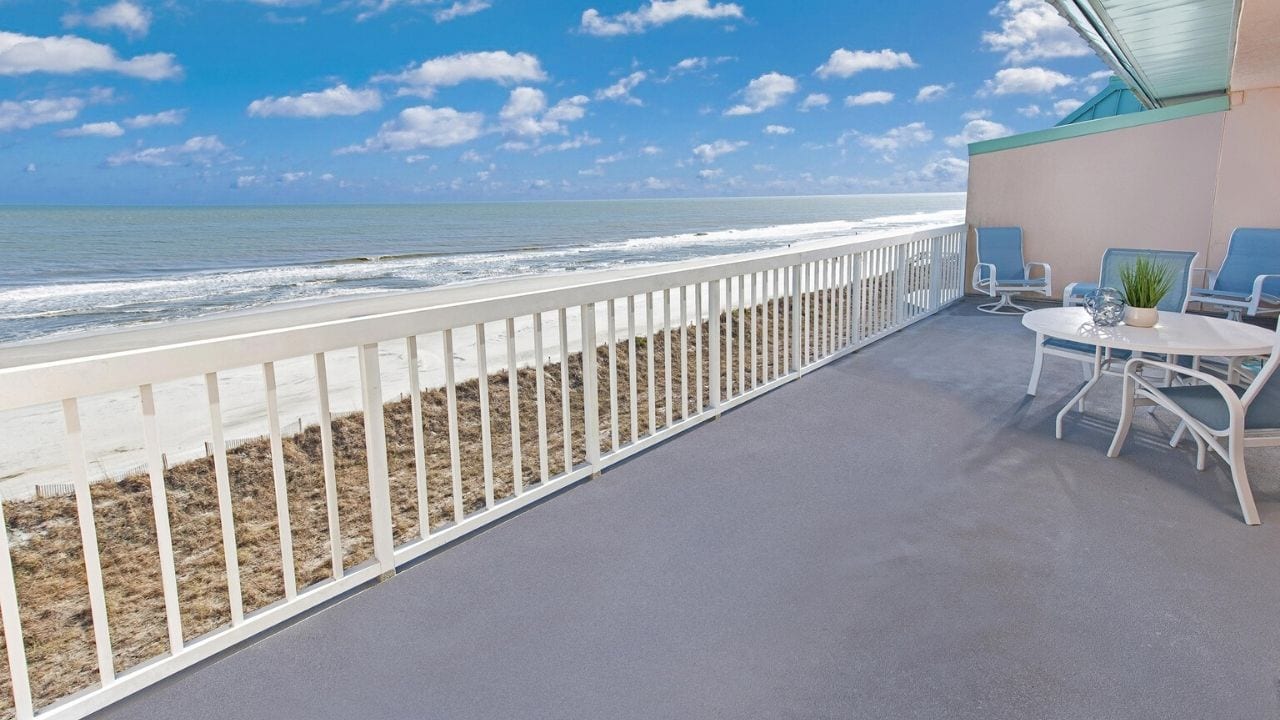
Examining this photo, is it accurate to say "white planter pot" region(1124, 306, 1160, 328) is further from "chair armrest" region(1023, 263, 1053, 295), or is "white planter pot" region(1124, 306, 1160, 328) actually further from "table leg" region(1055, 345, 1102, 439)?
"chair armrest" region(1023, 263, 1053, 295)

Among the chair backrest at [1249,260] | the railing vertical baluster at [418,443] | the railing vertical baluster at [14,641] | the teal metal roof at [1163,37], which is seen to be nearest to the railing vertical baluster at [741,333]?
the railing vertical baluster at [418,443]

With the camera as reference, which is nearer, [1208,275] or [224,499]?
[224,499]

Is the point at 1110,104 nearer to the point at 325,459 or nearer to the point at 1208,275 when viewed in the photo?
the point at 1208,275

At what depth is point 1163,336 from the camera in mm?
3100

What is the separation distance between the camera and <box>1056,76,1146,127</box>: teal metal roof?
12.2 metres

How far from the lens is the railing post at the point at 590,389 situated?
266 centimetres

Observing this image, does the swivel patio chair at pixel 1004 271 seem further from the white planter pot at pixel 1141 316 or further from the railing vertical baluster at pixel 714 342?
the railing vertical baluster at pixel 714 342

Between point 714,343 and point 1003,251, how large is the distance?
5335mm

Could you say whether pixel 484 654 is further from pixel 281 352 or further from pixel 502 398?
pixel 502 398

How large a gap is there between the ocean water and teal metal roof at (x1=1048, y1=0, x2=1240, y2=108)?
13.2 metres

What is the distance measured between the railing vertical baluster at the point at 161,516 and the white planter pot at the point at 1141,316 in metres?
3.84

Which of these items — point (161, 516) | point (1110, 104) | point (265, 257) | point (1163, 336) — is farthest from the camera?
point (265, 257)

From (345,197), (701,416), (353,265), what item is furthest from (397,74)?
(701,416)

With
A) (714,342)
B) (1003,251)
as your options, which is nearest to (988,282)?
(1003,251)
